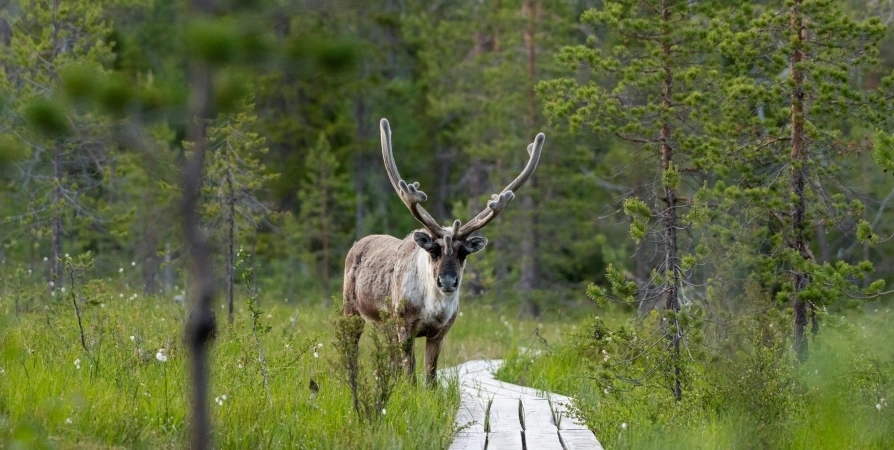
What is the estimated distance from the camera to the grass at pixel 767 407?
314 inches

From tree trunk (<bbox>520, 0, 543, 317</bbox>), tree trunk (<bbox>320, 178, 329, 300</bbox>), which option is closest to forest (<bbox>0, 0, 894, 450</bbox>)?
tree trunk (<bbox>520, 0, 543, 317</bbox>)

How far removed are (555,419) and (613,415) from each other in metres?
0.68

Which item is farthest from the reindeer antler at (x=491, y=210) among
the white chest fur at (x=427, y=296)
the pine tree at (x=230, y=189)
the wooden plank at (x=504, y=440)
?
the pine tree at (x=230, y=189)

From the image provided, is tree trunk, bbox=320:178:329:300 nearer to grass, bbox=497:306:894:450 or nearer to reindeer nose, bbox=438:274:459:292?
reindeer nose, bbox=438:274:459:292

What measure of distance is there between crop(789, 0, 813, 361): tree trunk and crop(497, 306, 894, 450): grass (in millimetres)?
456

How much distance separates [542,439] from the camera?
27.2 ft

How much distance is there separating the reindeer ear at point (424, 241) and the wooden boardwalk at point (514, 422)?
4.67 ft

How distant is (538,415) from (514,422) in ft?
1.64

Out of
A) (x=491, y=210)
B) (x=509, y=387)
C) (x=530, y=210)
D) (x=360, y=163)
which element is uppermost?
(x=491, y=210)

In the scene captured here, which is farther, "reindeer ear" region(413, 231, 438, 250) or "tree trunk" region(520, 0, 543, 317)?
"tree trunk" region(520, 0, 543, 317)

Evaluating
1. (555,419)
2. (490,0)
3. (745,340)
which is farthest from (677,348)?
(490,0)

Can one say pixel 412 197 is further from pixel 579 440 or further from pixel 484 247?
pixel 579 440

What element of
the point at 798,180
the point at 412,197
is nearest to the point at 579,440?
the point at 412,197

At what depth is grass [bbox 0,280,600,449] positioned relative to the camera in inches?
280
